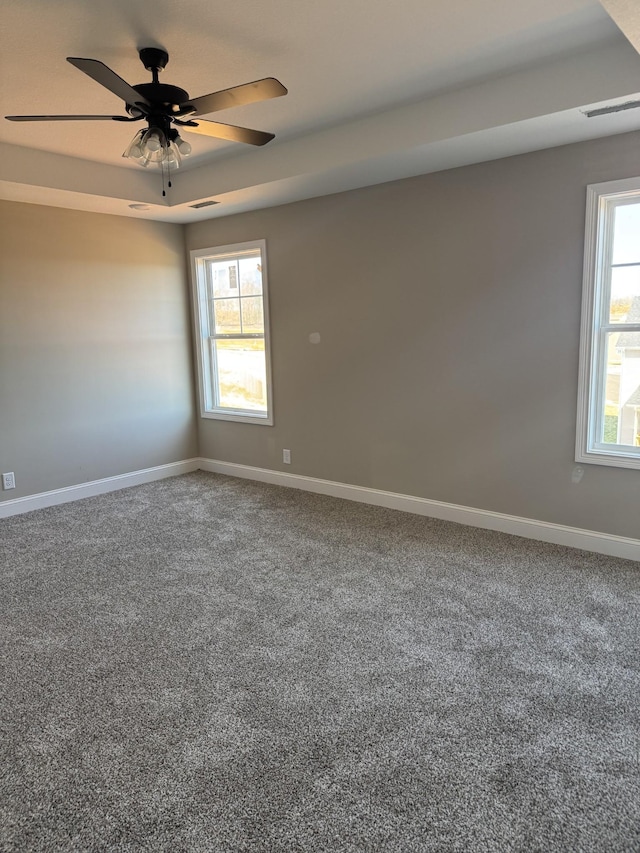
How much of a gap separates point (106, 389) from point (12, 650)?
298 cm

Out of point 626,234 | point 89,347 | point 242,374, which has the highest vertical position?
point 626,234

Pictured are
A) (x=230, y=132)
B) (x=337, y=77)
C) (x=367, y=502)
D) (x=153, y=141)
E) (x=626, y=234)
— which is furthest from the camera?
(x=367, y=502)

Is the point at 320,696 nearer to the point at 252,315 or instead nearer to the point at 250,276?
the point at 252,315

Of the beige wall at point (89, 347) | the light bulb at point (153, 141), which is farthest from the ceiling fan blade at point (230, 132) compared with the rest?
the beige wall at point (89, 347)

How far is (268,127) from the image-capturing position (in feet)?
12.1

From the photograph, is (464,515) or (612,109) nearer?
(612,109)

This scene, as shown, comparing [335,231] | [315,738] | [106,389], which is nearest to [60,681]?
[315,738]

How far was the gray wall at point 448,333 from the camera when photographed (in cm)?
354

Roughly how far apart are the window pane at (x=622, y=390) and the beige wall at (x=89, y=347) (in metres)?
4.03

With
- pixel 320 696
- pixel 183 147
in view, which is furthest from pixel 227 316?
pixel 320 696

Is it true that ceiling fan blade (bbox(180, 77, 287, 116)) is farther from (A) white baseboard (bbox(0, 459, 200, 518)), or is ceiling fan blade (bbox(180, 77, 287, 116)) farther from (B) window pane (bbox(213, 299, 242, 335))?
(A) white baseboard (bbox(0, 459, 200, 518))

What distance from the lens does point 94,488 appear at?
514 centimetres

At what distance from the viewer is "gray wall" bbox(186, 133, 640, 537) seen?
3545 mm

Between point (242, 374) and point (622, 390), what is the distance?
3473 mm
